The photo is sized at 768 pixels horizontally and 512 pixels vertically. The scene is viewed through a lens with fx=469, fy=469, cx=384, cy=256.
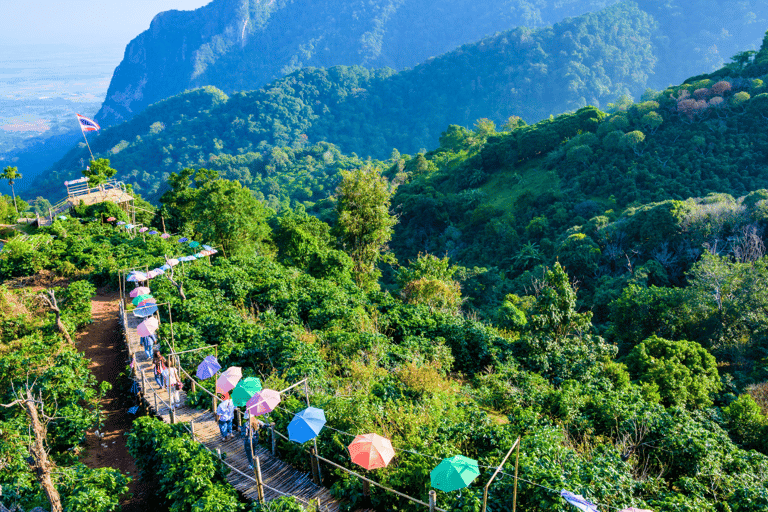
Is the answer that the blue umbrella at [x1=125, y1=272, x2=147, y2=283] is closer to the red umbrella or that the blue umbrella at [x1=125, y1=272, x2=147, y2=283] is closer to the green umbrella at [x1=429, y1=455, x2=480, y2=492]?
the red umbrella

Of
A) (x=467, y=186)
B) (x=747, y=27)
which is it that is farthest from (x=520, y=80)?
(x=467, y=186)

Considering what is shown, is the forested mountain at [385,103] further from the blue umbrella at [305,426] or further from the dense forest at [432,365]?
the blue umbrella at [305,426]

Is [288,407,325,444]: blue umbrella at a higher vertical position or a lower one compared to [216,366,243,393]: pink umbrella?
higher

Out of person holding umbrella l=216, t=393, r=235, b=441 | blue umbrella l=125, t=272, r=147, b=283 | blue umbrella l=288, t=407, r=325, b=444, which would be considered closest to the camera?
blue umbrella l=288, t=407, r=325, b=444

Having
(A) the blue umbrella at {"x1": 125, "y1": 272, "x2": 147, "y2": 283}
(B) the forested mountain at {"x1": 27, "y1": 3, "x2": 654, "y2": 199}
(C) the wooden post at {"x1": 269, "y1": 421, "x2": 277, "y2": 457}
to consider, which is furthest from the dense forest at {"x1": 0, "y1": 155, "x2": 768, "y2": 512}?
(B) the forested mountain at {"x1": 27, "y1": 3, "x2": 654, "y2": 199}

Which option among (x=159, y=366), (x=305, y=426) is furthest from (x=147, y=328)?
(x=305, y=426)

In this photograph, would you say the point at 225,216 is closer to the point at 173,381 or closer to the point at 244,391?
the point at 173,381

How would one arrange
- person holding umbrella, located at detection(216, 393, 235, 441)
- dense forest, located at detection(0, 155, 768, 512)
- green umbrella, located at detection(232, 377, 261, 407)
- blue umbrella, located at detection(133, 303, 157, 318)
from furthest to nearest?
blue umbrella, located at detection(133, 303, 157, 318) < person holding umbrella, located at detection(216, 393, 235, 441) < green umbrella, located at detection(232, 377, 261, 407) < dense forest, located at detection(0, 155, 768, 512)

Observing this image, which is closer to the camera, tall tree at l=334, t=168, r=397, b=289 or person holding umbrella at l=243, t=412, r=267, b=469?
person holding umbrella at l=243, t=412, r=267, b=469
